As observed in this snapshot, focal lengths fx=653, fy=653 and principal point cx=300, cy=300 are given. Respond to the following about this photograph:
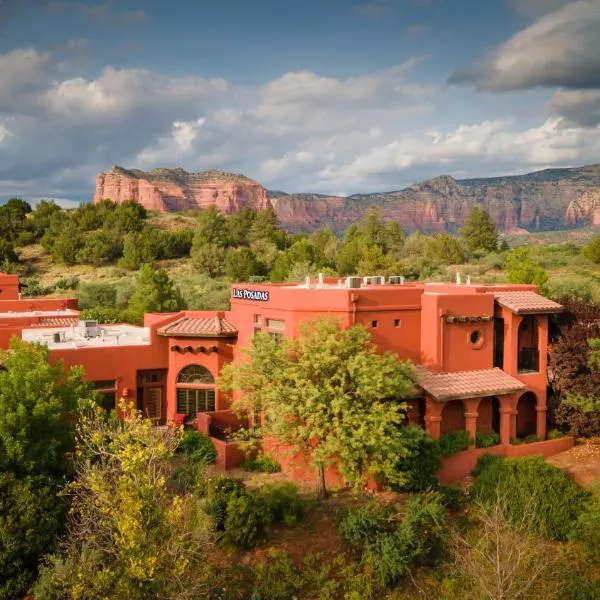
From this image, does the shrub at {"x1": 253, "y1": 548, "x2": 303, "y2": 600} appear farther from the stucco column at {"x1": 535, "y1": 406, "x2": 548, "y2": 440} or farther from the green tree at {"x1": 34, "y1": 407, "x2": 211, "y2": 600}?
the stucco column at {"x1": 535, "y1": 406, "x2": 548, "y2": 440}

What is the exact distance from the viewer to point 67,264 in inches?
2857

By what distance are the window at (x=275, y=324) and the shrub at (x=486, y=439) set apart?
8713mm

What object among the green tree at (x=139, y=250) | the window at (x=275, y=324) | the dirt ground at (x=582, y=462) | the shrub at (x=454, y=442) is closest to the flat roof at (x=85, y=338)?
the window at (x=275, y=324)

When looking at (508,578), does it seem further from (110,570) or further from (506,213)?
(506,213)

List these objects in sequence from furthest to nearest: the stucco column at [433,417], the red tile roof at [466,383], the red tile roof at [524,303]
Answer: the red tile roof at [524,303] → the stucco column at [433,417] → the red tile roof at [466,383]

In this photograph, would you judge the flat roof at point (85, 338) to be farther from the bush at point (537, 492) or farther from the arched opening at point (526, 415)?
the arched opening at point (526, 415)

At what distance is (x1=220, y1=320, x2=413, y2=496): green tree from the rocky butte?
4965 inches

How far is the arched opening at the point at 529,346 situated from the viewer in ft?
91.5

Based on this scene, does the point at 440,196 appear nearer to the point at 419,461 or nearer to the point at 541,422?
the point at 541,422

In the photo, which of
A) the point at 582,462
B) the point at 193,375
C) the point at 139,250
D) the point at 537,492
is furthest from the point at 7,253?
the point at 537,492

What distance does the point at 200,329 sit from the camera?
27.8 meters

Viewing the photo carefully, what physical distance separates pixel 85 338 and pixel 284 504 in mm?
13980

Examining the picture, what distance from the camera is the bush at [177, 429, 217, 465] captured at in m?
24.6

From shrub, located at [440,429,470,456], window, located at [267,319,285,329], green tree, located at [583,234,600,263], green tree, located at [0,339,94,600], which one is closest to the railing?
shrub, located at [440,429,470,456]
